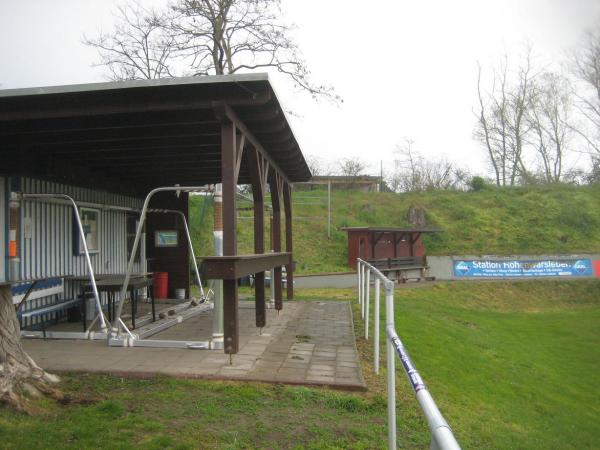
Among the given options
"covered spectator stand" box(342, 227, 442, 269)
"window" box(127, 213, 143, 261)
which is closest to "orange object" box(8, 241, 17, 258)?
"window" box(127, 213, 143, 261)

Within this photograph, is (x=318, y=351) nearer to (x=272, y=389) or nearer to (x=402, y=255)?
(x=272, y=389)

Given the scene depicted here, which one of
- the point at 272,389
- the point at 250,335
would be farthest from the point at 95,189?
the point at 272,389

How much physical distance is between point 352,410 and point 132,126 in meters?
4.03

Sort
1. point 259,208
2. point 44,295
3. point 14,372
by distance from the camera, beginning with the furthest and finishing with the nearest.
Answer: point 259,208, point 44,295, point 14,372

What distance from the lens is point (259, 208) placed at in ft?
24.6

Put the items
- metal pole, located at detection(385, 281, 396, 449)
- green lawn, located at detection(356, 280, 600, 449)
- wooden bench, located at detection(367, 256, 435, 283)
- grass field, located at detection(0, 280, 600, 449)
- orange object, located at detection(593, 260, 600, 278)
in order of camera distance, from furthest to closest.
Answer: orange object, located at detection(593, 260, 600, 278) → wooden bench, located at detection(367, 256, 435, 283) → green lawn, located at detection(356, 280, 600, 449) → grass field, located at detection(0, 280, 600, 449) → metal pole, located at detection(385, 281, 396, 449)

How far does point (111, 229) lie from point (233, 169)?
17.2 ft

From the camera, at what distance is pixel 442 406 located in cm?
502

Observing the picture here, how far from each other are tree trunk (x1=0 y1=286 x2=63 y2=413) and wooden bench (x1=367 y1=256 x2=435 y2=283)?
14967mm

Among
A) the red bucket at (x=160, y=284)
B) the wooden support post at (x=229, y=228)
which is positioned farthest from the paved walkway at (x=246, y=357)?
the red bucket at (x=160, y=284)

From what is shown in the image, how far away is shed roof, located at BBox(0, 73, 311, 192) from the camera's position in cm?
509

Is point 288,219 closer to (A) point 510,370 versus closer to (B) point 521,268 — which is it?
(A) point 510,370

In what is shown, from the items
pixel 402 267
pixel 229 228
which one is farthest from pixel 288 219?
pixel 402 267

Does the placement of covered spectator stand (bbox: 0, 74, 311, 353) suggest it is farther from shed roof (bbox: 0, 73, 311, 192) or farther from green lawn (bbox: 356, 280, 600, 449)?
green lawn (bbox: 356, 280, 600, 449)
